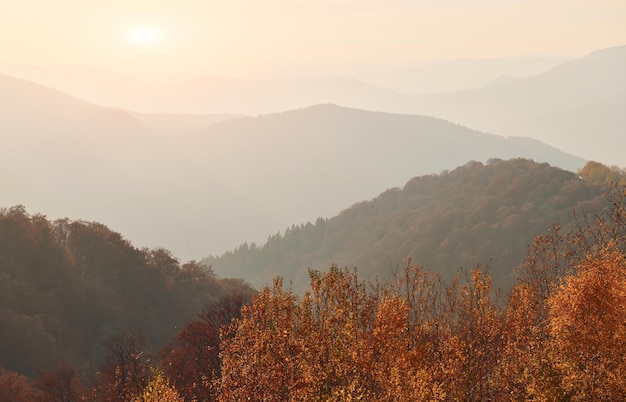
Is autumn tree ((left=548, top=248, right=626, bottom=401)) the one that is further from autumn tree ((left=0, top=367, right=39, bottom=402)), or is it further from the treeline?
autumn tree ((left=0, top=367, right=39, bottom=402))

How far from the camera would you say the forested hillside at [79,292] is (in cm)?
7938

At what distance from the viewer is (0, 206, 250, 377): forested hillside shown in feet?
260

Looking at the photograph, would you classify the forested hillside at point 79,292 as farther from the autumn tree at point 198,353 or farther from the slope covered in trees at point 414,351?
the slope covered in trees at point 414,351

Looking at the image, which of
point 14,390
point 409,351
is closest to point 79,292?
point 14,390

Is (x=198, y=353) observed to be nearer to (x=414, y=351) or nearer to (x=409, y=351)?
(x=409, y=351)

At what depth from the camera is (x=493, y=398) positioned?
2842 cm

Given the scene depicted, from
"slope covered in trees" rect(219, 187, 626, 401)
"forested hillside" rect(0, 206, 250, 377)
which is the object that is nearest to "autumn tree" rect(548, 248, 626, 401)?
"slope covered in trees" rect(219, 187, 626, 401)

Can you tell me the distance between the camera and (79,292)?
96.9 metres

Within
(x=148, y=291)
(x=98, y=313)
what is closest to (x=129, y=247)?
(x=148, y=291)

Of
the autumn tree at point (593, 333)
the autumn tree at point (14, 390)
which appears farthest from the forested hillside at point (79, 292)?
the autumn tree at point (593, 333)

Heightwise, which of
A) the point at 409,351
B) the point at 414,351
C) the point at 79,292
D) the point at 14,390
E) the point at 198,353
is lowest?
the point at 14,390

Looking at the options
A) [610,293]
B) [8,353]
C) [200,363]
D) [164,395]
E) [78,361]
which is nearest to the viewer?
[164,395]

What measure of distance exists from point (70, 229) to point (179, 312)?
22.2 m

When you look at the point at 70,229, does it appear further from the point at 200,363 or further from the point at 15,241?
the point at 200,363
